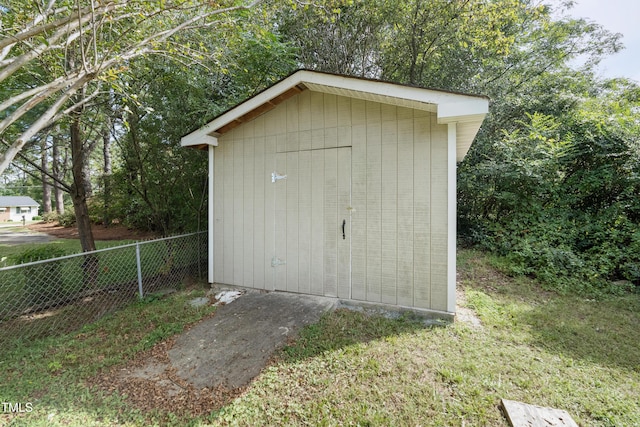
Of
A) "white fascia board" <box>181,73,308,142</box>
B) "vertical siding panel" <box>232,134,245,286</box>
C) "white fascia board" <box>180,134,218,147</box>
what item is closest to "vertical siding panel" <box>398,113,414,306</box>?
"white fascia board" <box>181,73,308,142</box>

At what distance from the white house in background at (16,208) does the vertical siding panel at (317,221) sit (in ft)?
120

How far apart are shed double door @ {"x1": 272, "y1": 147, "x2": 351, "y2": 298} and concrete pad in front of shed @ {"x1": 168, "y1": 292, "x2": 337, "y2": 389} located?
0.25 meters

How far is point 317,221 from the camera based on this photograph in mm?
3607

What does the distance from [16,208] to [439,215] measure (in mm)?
43218

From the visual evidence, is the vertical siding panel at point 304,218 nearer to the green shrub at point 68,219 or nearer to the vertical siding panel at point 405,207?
the vertical siding panel at point 405,207

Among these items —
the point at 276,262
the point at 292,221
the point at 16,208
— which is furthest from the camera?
the point at 16,208

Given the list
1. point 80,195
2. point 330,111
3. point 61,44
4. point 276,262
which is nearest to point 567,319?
point 276,262

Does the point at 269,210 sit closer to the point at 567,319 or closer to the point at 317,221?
the point at 317,221

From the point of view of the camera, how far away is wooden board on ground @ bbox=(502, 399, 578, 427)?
168 cm

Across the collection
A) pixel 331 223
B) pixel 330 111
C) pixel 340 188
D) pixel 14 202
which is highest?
pixel 330 111

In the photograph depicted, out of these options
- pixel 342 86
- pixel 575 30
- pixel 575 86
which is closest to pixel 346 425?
pixel 342 86

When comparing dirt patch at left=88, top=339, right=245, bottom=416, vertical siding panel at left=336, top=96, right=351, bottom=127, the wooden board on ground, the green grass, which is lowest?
dirt patch at left=88, top=339, right=245, bottom=416

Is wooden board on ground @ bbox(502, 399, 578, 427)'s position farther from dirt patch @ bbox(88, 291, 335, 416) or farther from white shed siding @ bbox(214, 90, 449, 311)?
dirt patch @ bbox(88, 291, 335, 416)

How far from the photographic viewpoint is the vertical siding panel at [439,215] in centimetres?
298
